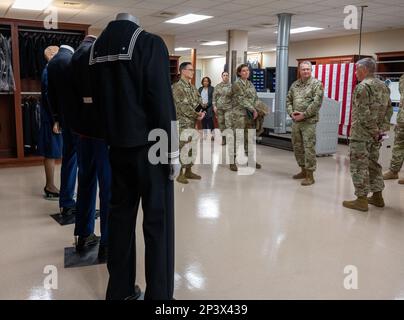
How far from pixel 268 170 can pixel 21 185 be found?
3632mm

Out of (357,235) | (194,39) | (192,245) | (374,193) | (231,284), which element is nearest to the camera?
(231,284)

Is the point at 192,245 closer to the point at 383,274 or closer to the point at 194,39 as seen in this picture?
the point at 383,274

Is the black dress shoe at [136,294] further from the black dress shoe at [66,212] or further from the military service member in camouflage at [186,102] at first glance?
the military service member in camouflage at [186,102]

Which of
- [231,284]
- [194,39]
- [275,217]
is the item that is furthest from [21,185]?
[194,39]

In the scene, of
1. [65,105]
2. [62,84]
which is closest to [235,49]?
[62,84]

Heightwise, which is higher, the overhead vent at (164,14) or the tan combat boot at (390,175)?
the overhead vent at (164,14)

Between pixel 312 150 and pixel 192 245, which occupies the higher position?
pixel 312 150

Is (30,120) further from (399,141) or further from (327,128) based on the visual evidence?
(399,141)

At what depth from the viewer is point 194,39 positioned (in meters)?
13.4

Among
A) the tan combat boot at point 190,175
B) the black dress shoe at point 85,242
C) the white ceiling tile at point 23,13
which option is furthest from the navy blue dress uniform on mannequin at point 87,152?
the white ceiling tile at point 23,13

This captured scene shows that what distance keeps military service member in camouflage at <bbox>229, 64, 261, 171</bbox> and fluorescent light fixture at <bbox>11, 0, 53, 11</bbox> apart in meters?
4.03

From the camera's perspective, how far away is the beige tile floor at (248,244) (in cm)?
262

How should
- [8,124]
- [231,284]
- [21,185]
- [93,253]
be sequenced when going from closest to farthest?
[231,284] < [93,253] < [21,185] < [8,124]

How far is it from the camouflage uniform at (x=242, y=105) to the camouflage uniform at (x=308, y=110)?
0.94 meters
